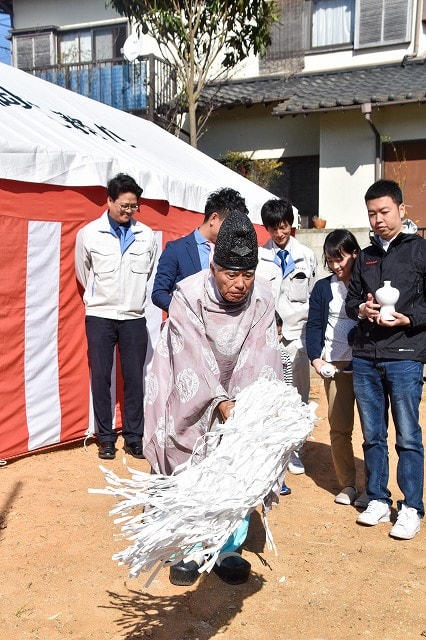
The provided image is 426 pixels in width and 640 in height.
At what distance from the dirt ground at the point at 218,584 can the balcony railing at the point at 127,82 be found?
9969mm

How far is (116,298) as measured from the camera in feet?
16.8

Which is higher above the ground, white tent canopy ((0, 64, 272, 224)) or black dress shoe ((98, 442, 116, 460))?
white tent canopy ((0, 64, 272, 224))

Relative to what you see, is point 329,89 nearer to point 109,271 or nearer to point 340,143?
point 340,143

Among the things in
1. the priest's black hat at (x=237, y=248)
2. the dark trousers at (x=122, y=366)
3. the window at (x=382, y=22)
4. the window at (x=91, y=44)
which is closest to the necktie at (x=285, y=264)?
the dark trousers at (x=122, y=366)

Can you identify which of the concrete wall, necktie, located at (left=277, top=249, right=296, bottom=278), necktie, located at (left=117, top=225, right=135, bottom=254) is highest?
the concrete wall

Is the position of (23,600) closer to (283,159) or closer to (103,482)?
(103,482)

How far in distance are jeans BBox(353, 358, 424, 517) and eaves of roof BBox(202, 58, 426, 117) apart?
331 inches

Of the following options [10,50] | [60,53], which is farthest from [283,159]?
[10,50]

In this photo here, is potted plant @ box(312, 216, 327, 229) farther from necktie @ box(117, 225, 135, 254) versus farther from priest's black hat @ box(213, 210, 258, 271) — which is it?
priest's black hat @ box(213, 210, 258, 271)

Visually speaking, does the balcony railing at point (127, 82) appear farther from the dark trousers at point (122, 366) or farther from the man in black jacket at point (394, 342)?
the man in black jacket at point (394, 342)

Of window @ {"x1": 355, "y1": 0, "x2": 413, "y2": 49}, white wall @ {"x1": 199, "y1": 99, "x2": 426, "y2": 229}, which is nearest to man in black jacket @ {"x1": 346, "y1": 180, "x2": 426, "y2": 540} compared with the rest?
white wall @ {"x1": 199, "y1": 99, "x2": 426, "y2": 229}

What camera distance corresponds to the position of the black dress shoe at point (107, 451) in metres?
5.15

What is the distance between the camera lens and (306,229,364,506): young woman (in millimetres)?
4133

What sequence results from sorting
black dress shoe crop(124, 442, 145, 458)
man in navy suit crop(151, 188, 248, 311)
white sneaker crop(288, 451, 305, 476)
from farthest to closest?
1. black dress shoe crop(124, 442, 145, 458)
2. white sneaker crop(288, 451, 305, 476)
3. man in navy suit crop(151, 188, 248, 311)
